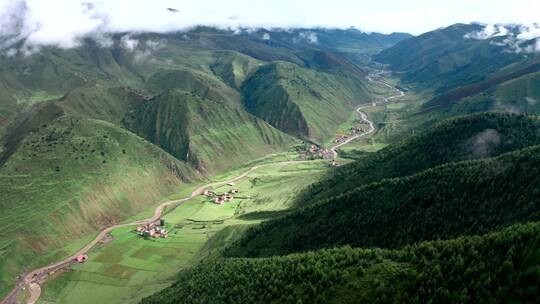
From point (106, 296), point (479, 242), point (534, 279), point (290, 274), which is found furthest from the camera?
point (106, 296)

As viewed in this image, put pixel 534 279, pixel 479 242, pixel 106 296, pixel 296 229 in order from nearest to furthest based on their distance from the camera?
1. pixel 534 279
2. pixel 479 242
3. pixel 296 229
4. pixel 106 296

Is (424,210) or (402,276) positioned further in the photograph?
(424,210)

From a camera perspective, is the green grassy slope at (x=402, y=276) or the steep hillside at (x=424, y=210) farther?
the steep hillside at (x=424, y=210)

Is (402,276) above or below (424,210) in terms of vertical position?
above

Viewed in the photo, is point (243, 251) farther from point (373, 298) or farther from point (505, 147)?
point (505, 147)

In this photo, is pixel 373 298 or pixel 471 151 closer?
pixel 373 298

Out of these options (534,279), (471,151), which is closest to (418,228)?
(534,279)

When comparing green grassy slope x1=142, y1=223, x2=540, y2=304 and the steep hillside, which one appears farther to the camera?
the steep hillside

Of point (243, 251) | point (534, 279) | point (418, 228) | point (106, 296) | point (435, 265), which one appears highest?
point (534, 279)
